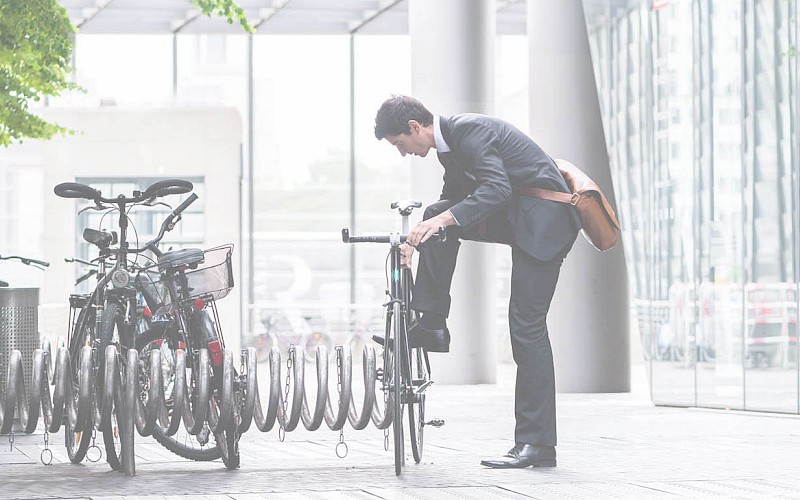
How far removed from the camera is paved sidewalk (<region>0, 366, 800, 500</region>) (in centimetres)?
521

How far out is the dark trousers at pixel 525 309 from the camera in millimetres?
5973

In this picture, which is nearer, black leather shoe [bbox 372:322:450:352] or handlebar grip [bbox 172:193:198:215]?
handlebar grip [bbox 172:193:198:215]

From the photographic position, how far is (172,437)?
6383mm

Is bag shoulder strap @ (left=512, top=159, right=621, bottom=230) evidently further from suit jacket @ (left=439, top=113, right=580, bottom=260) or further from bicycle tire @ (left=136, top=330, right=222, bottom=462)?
bicycle tire @ (left=136, top=330, right=222, bottom=462)

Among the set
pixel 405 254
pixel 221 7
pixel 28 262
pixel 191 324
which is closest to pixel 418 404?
pixel 405 254

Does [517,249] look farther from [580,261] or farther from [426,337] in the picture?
[580,261]

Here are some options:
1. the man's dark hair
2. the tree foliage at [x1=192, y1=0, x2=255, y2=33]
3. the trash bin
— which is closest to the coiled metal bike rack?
the man's dark hair

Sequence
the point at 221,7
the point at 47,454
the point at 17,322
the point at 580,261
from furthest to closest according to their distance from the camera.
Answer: the point at 580,261 → the point at 221,7 → the point at 17,322 → the point at 47,454

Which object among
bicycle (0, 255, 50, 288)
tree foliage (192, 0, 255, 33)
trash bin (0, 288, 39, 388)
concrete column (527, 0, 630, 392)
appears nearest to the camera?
bicycle (0, 255, 50, 288)

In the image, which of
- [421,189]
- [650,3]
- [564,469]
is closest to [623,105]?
[650,3]

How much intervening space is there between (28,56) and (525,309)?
319 inches

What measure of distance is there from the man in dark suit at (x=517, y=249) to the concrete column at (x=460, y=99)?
24.9 ft

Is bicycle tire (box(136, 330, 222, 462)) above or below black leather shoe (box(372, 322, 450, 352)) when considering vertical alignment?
below

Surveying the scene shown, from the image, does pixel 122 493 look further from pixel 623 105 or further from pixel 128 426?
pixel 623 105
